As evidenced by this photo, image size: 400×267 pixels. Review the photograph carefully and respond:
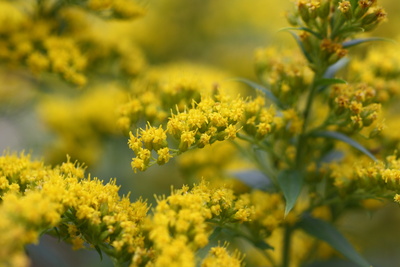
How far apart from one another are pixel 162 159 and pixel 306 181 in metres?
0.83

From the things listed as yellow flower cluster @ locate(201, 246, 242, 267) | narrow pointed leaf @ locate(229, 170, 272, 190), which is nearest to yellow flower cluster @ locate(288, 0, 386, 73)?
narrow pointed leaf @ locate(229, 170, 272, 190)

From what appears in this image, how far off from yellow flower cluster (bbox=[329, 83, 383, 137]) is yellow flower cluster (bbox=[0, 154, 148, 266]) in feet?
3.35

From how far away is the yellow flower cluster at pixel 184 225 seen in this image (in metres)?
1.83

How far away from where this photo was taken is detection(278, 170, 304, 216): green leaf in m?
2.29

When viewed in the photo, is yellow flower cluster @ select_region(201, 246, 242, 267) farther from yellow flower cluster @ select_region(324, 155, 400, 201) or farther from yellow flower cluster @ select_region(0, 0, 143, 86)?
yellow flower cluster @ select_region(0, 0, 143, 86)

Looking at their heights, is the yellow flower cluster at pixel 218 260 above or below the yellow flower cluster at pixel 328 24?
below

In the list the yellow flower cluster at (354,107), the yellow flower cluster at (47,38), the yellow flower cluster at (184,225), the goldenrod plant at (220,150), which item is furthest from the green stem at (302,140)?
the yellow flower cluster at (47,38)

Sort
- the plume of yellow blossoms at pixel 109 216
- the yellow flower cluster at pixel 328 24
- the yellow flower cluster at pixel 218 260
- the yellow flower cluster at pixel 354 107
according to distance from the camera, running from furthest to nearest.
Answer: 1. the yellow flower cluster at pixel 354 107
2. the yellow flower cluster at pixel 328 24
3. the yellow flower cluster at pixel 218 260
4. the plume of yellow blossoms at pixel 109 216

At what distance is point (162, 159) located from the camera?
2271 millimetres

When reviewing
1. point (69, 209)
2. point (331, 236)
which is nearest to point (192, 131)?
point (69, 209)

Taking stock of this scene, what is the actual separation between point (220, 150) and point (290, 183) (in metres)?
1.16

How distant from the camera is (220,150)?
3.52 metres

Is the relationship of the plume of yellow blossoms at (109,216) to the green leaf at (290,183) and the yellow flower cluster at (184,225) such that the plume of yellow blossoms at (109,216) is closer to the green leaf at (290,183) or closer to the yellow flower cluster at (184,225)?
the yellow flower cluster at (184,225)

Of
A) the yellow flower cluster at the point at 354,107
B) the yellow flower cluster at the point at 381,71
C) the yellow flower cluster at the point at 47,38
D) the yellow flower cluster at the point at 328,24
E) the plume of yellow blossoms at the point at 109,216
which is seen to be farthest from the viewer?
the yellow flower cluster at the point at 47,38
